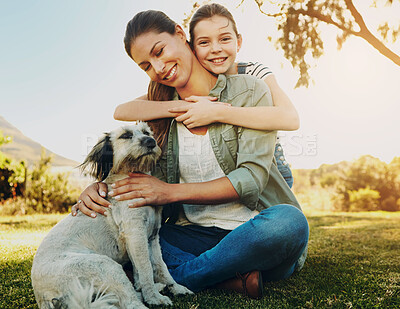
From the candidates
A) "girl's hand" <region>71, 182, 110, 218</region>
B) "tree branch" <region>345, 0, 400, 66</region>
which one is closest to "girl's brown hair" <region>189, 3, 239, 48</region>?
"girl's hand" <region>71, 182, 110, 218</region>

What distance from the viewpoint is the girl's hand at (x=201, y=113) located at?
3.01m

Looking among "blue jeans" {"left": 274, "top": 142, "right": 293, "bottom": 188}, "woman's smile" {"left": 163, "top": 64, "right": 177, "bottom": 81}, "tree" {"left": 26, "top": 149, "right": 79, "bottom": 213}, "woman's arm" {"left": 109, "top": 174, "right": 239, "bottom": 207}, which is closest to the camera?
"woman's arm" {"left": 109, "top": 174, "right": 239, "bottom": 207}

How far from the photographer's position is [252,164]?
9.64 ft

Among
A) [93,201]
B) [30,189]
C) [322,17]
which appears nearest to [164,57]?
[93,201]

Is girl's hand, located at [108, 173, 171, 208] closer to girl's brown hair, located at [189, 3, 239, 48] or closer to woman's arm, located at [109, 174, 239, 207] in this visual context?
woman's arm, located at [109, 174, 239, 207]

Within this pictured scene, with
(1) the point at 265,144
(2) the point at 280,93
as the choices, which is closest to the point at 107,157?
(1) the point at 265,144

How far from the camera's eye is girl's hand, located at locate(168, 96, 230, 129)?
9.86ft

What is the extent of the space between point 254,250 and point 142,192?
93 centimetres

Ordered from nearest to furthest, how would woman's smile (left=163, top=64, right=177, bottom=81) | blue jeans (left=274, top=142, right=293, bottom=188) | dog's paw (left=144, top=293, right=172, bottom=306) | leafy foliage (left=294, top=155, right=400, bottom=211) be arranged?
1. dog's paw (left=144, top=293, right=172, bottom=306)
2. woman's smile (left=163, top=64, right=177, bottom=81)
3. blue jeans (left=274, top=142, right=293, bottom=188)
4. leafy foliage (left=294, top=155, right=400, bottom=211)

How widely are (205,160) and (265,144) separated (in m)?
0.54

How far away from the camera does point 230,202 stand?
3.08 meters

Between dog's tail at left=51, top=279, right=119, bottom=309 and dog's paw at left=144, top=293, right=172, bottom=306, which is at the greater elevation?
dog's tail at left=51, top=279, right=119, bottom=309

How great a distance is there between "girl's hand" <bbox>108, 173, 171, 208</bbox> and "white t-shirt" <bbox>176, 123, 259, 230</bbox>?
435mm

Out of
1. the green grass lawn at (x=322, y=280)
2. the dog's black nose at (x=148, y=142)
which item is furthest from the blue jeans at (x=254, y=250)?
the dog's black nose at (x=148, y=142)
